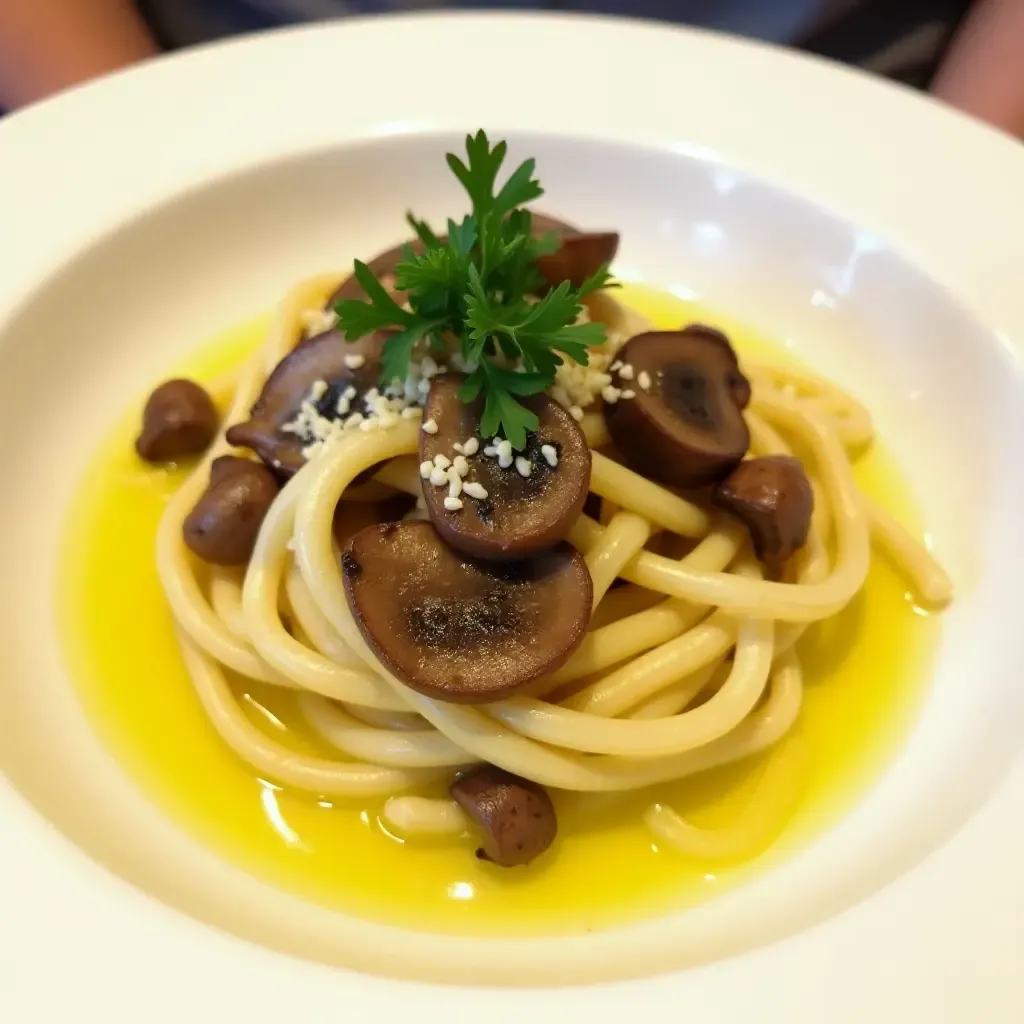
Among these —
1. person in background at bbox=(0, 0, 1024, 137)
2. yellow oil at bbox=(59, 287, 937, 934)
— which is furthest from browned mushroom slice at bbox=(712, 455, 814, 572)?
person in background at bbox=(0, 0, 1024, 137)

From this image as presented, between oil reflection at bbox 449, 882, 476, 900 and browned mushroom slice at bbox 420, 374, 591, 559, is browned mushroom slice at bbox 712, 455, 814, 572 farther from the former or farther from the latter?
oil reflection at bbox 449, 882, 476, 900

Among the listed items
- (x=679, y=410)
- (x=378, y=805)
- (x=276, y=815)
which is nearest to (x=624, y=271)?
(x=679, y=410)

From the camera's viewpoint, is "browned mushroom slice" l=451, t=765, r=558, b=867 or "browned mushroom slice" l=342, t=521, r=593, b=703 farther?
"browned mushroom slice" l=451, t=765, r=558, b=867

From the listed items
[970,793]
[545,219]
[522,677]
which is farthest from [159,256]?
[970,793]

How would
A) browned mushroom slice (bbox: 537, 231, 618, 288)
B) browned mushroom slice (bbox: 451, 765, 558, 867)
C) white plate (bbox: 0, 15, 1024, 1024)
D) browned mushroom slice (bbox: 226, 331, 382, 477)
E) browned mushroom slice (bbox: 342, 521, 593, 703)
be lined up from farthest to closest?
browned mushroom slice (bbox: 537, 231, 618, 288)
browned mushroom slice (bbox: 226, 331, 382, 477)
browned mushroom slice (bbox: 451, 765, 558, 867)
browned mushroom slice (bbox: 342, 521, 593, 703)
white plate (bbox: 0, 15, 1024, 1024)

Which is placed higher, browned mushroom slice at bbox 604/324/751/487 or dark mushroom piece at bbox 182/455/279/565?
browned mushroom slice at bbox 604/324/751/487

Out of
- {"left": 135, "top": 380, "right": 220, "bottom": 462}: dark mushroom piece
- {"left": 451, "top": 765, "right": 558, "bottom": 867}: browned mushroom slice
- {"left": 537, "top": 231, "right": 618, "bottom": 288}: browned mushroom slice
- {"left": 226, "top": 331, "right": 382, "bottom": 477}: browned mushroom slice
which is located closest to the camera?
{"left": 451, "top": 765, "right": 558, "bottom": 867}: browned mushroom slice

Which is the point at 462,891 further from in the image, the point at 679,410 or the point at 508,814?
the point at 679,410
